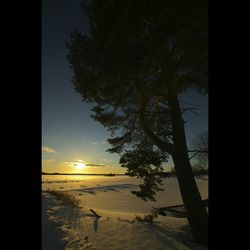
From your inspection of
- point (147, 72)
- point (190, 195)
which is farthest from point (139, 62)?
point (190, 195)

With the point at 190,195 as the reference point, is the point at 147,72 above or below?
above

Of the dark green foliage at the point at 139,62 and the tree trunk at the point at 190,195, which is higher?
the dark green foliage at the point at 139,62

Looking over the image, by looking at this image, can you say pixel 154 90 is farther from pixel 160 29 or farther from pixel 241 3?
pixel 241 3

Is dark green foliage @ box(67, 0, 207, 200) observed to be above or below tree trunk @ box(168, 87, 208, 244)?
above

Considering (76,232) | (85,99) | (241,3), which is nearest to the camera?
(241,3)

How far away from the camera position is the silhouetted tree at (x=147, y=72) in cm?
826

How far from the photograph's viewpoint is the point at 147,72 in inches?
372

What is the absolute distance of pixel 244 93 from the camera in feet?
8.04

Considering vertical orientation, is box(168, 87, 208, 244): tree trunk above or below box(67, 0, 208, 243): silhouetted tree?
below

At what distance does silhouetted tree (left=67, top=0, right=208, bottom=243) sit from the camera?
826 cm

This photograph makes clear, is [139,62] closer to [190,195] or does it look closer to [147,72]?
[147,72]

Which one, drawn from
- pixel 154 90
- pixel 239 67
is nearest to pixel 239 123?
pixel 239 67
